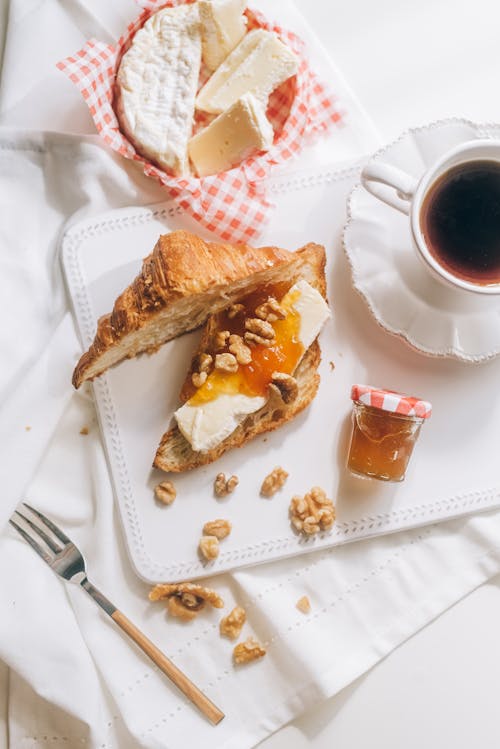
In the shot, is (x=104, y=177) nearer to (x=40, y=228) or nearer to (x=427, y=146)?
(x=40, y=228)

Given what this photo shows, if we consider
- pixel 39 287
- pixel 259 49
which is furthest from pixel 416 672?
pixel 259 49

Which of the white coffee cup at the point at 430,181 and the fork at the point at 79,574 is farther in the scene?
the fork at the point at 79,574

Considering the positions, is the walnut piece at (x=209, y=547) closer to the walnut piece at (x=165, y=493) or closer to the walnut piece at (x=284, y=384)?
the walnut piece at (x=165, y=493)

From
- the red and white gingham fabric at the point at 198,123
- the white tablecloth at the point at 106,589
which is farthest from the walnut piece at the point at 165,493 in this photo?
the red and white gingham fabric at the point at 198,123

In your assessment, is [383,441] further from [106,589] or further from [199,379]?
[106,589]

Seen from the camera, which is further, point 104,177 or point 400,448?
point 104,177

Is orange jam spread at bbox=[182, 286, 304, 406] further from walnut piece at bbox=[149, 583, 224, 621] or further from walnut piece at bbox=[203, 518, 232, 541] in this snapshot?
walnut piece at bbox=[149, 583, 224, 621]
